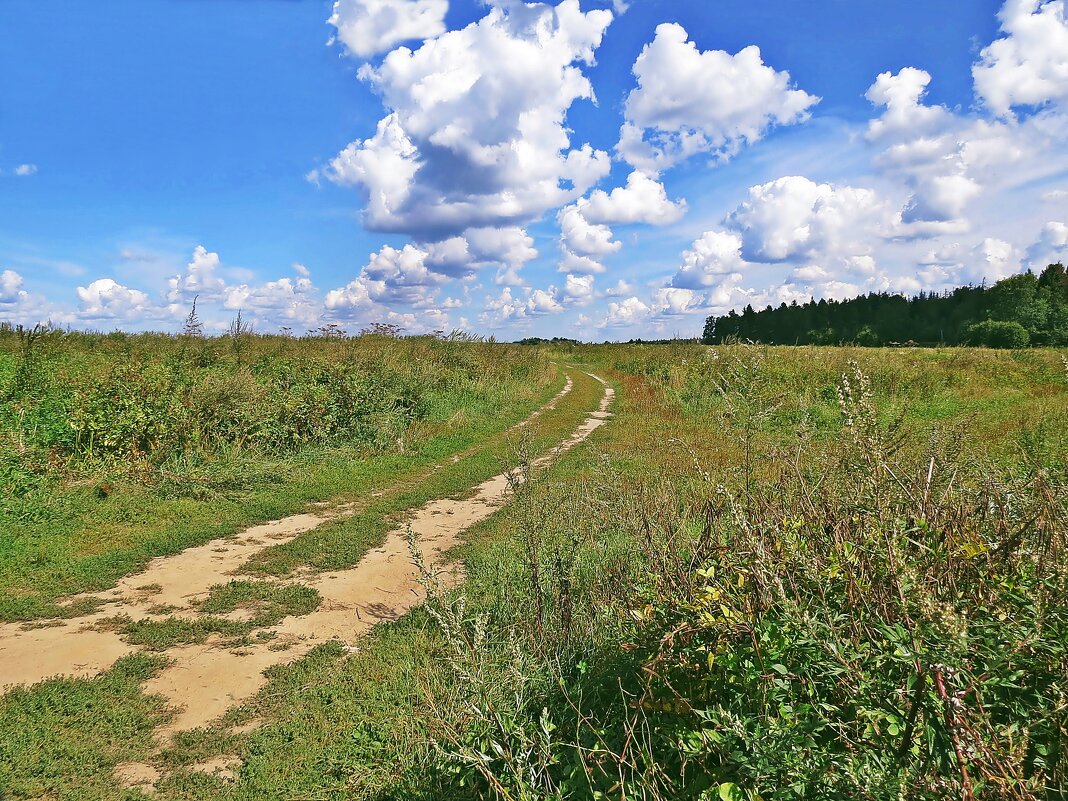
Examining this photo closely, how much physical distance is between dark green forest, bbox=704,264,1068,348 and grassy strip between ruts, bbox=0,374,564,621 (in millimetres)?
18992

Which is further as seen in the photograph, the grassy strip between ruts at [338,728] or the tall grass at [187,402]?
the tall grass at [187,402]

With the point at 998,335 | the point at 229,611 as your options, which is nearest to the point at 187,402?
the point at 229,611

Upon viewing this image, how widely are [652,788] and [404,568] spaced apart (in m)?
4.66

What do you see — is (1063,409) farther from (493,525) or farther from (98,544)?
(98,544)

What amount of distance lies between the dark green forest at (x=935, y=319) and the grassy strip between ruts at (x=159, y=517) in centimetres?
1899

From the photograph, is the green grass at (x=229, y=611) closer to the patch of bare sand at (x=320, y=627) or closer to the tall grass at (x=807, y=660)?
the patch of bare sand at (x=320, y=627)

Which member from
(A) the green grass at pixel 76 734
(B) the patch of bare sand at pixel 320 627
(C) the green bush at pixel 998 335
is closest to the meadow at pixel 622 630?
(A) the green grass at pixel 76 734

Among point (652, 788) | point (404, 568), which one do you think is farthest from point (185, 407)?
point (652, 788)

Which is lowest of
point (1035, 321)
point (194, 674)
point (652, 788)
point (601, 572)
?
point (194, 674)

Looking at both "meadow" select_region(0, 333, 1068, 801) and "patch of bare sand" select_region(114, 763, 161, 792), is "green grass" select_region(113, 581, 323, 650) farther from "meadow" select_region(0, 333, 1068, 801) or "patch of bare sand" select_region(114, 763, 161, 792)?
"patch of bare sand" select_region(114, 763, 161, 792)

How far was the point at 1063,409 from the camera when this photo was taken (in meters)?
13.8

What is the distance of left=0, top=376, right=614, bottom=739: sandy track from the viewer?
13.1ft

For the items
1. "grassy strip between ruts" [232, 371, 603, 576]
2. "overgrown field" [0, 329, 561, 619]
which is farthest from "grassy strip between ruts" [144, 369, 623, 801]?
"overgrown field" [0, 329, 561, 619]

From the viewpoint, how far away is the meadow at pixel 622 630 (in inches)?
70.0
